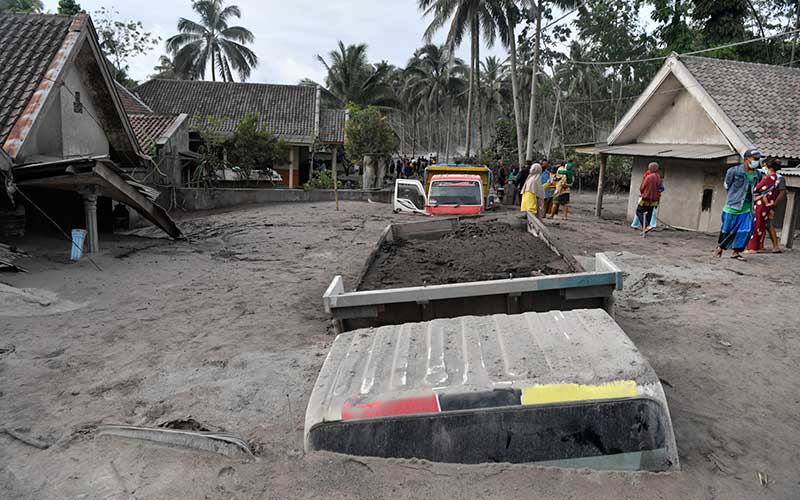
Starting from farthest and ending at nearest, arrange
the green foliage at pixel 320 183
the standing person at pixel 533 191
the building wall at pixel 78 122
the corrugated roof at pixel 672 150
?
1. the green foliage at pixel 320 183
2. the corrugated roof at pixel 672 150
3. the building wall at pixel 78 122
4. the standing person at pixel 533 191

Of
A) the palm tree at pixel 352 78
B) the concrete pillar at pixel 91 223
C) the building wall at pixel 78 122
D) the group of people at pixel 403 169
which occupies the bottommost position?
the concrete pillar at pixel 91 223

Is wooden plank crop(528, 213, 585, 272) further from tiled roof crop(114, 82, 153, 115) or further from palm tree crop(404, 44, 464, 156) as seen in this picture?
palm tree crop(404, 44, 464, 156)

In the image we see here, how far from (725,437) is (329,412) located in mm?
2708

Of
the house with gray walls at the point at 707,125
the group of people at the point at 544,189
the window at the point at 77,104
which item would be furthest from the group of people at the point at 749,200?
the window at the point at 77,104

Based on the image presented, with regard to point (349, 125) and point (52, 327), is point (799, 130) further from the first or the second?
point (349, 125)

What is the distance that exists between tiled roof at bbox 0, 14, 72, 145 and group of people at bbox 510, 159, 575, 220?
32.4 feet

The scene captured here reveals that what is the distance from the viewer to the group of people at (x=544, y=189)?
12461 mm

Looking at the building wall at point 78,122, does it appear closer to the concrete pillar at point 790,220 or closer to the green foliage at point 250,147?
the green foliage at point 250,147

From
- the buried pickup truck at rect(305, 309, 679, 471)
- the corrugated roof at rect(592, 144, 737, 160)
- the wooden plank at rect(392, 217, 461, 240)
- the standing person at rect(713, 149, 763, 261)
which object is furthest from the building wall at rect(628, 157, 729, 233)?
the buried pickup truck at rect(305, 309, 679, 471)

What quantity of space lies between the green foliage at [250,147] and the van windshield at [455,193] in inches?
434

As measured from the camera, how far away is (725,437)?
13.4ft

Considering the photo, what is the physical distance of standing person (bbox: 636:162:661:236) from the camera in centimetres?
1341

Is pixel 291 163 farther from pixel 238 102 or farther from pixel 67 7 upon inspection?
pixel 67 7

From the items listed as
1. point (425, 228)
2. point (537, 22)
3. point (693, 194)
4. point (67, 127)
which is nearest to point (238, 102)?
point (537, 22)
